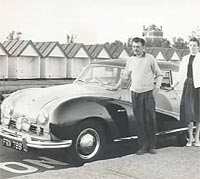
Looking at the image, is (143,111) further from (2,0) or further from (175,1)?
(2,0)

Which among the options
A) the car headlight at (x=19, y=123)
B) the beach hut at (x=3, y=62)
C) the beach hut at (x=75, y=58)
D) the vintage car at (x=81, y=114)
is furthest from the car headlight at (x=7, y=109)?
the beach hut at (x=75, y=58)

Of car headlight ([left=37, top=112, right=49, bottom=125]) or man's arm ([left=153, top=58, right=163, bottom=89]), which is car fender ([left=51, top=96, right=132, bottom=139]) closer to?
car headlight ([left=37, top=112, right=49, bottom=125])

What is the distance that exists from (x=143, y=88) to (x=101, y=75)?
0.75 meters

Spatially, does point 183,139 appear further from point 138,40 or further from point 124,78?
point 138,40

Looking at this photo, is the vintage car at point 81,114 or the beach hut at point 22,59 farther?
the vintage car at point 81,114

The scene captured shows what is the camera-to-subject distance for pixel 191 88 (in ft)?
22.5

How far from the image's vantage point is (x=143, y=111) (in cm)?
646

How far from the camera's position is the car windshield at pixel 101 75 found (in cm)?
678

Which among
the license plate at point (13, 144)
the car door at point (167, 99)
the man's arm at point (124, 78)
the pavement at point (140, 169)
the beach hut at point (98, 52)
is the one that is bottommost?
the pavement at point (140, 169)

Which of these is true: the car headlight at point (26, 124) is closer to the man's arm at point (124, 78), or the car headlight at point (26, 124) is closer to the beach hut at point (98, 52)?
the man's arm at point (124, 78)

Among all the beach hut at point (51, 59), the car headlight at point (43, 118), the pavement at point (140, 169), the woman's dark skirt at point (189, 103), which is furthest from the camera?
the woman's dark skirt at point (189, 103)

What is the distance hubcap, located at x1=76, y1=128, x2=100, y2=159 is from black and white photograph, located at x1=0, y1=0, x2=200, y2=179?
1 cm

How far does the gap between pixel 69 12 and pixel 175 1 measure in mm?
1603

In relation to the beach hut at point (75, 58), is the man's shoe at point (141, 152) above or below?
below
